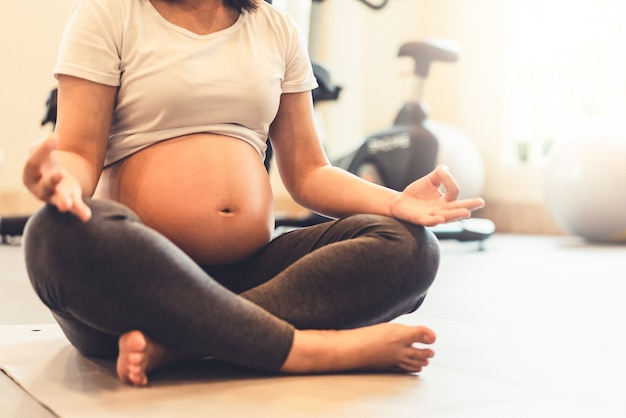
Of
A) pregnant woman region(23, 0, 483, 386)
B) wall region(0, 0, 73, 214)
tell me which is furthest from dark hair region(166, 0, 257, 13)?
wall region(0, 0, 73, 214)

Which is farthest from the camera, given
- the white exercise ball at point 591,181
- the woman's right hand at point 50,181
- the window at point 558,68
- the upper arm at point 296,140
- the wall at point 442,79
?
the wall at point 442,79

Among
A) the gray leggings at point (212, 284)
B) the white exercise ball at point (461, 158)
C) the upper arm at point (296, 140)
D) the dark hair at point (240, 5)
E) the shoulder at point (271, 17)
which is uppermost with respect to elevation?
the dark hair at point (240, 5)

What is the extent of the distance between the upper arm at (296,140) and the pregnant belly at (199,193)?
0.36 feet

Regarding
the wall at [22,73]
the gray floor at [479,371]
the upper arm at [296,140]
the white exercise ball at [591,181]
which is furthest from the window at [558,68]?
the upper arm at [296,140]

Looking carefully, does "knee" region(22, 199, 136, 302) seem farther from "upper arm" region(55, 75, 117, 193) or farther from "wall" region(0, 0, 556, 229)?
"wall" region(0, 0, 556, 229)

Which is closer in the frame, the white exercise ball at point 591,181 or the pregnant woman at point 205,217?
the pregnant woman at point 205,217

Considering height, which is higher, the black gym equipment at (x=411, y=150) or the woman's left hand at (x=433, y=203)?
the woman's left hand at (x=433, y=203)

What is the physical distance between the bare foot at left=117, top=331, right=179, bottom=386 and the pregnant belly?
172 millimetres

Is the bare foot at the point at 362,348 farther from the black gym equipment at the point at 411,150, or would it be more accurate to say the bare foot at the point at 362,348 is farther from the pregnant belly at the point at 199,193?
the black gym equipment at the point at 411,150

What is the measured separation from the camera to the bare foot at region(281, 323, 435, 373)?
928mm

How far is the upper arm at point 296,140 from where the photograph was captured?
117 centimetres

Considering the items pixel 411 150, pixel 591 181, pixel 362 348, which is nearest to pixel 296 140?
pixel 362 348

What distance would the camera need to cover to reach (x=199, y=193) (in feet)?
3.33

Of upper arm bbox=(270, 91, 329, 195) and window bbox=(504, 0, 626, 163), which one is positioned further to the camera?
window bbox=(504, 0, 626, 163)
